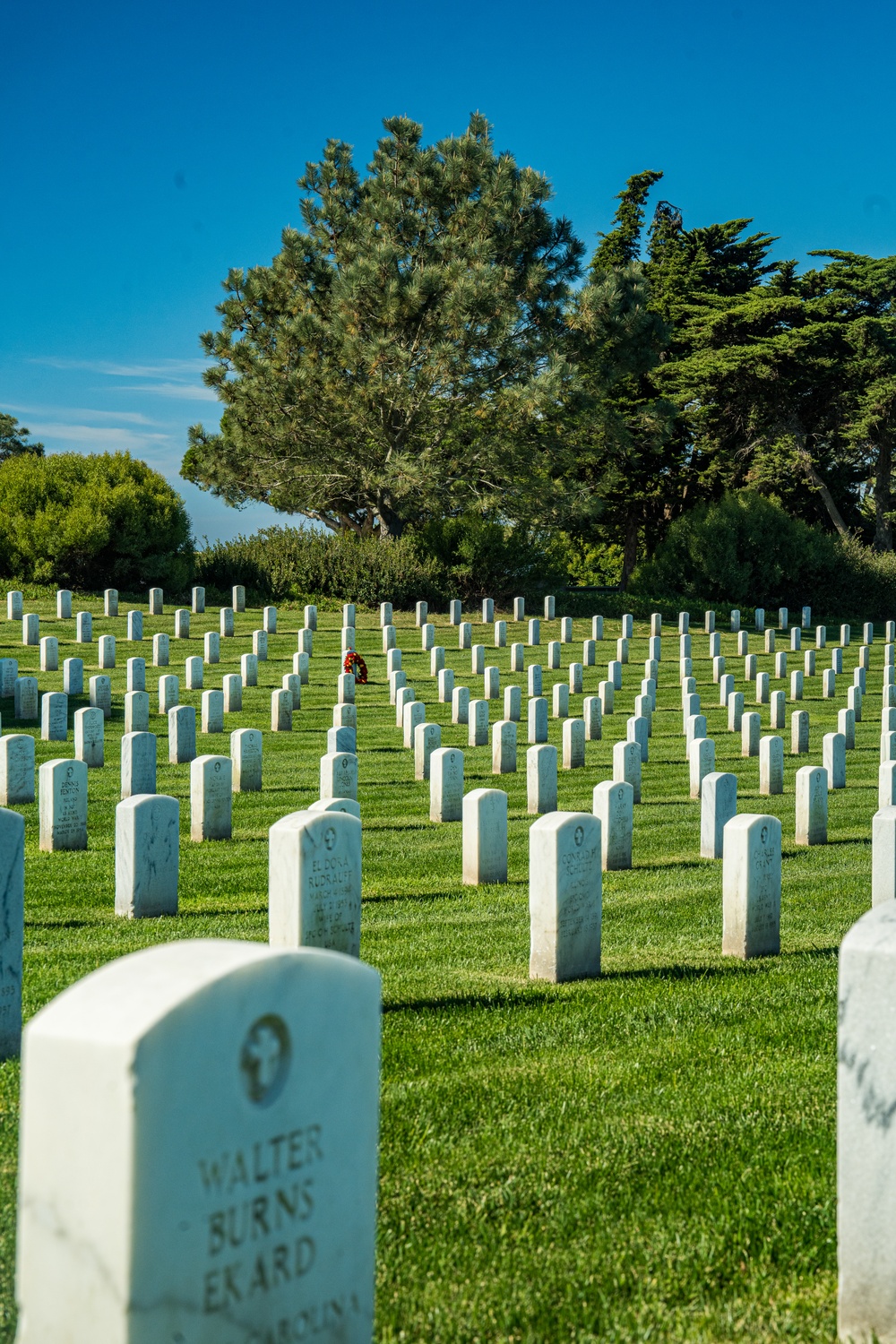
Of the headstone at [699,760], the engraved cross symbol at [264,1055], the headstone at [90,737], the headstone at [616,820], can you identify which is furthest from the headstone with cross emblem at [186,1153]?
the headstone at [699,760]

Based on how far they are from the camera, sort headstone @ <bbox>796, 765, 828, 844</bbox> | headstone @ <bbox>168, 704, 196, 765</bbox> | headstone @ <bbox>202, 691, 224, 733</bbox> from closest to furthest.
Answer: headstone @ <bbox>796, 765, 828, 844</bbox>
headstone @ <bbox>168, 704, 196, 765</bbox>
headstone @ <bbox>202, 691, 224, 733</bbox>

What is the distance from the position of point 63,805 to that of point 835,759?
1063cm

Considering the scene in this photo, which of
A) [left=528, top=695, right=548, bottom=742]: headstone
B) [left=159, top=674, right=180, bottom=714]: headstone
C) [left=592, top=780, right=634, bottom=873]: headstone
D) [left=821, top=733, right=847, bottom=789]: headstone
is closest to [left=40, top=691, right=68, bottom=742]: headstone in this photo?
[left=159, top=674, right=180, bottom=714]: headstone

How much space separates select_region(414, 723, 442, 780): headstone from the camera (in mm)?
16578

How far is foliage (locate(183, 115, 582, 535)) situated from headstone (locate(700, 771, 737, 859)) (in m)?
Result: 25.2

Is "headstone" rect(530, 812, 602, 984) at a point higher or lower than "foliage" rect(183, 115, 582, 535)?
lower

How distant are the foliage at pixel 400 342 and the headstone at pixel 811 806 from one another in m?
24.2

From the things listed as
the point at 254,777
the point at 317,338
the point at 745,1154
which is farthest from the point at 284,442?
the point at 745,1154

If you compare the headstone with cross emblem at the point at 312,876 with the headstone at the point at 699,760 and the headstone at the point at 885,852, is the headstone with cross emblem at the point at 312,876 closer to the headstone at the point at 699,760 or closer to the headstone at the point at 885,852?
the headstone at the point at 885,852

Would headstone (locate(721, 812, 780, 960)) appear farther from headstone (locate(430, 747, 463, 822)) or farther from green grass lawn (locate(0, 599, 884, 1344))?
headstone (locate(430, 747, 463, 822))

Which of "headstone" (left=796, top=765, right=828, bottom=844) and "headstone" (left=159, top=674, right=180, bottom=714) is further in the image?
"headstone" (left=159, top=674, right=180, bottom=714)

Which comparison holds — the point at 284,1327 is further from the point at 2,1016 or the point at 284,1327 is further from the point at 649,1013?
the point at 649,1013

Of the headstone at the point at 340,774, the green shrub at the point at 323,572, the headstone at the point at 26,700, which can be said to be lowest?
the headstone at the point at 340,774

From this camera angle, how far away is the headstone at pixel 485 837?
1055 centimetres
